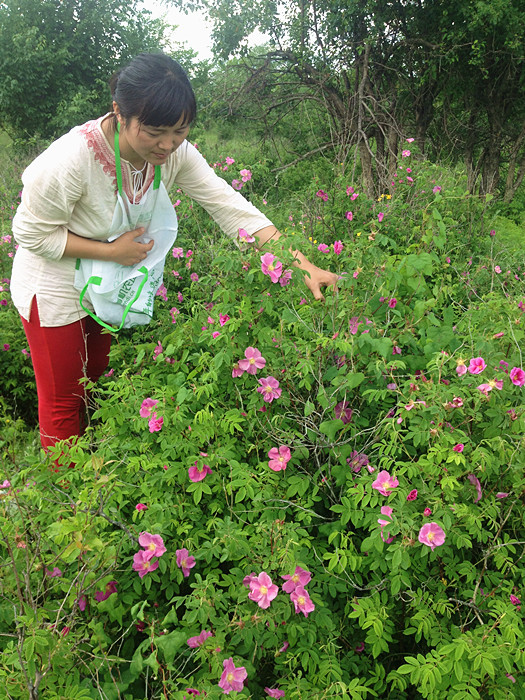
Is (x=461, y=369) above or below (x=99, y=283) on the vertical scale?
below

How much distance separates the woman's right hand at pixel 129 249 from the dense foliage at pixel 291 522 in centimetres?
34

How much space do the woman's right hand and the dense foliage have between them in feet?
1.13

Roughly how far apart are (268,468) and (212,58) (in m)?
7.26

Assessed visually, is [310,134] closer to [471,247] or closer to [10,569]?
[471,247]

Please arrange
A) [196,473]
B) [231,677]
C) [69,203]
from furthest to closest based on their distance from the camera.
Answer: [69,203] < [196,473] < [231,677]

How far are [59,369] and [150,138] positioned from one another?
903 mm

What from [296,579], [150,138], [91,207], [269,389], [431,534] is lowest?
[296,579]

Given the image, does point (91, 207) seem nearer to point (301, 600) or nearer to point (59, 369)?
point (59, 369)

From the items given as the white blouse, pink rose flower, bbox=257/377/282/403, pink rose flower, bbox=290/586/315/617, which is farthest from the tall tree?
pink rose flower, bbox=290/586/315/617

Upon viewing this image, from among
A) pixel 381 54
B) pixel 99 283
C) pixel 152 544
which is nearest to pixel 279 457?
pixel 152 544

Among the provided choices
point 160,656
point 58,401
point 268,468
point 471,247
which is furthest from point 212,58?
point 160,656

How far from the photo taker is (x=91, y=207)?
1.82 meters

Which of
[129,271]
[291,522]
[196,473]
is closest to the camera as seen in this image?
[291,522]

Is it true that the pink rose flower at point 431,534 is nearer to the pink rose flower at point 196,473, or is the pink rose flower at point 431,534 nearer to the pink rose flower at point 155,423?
the pink rose flower at point 196,473
